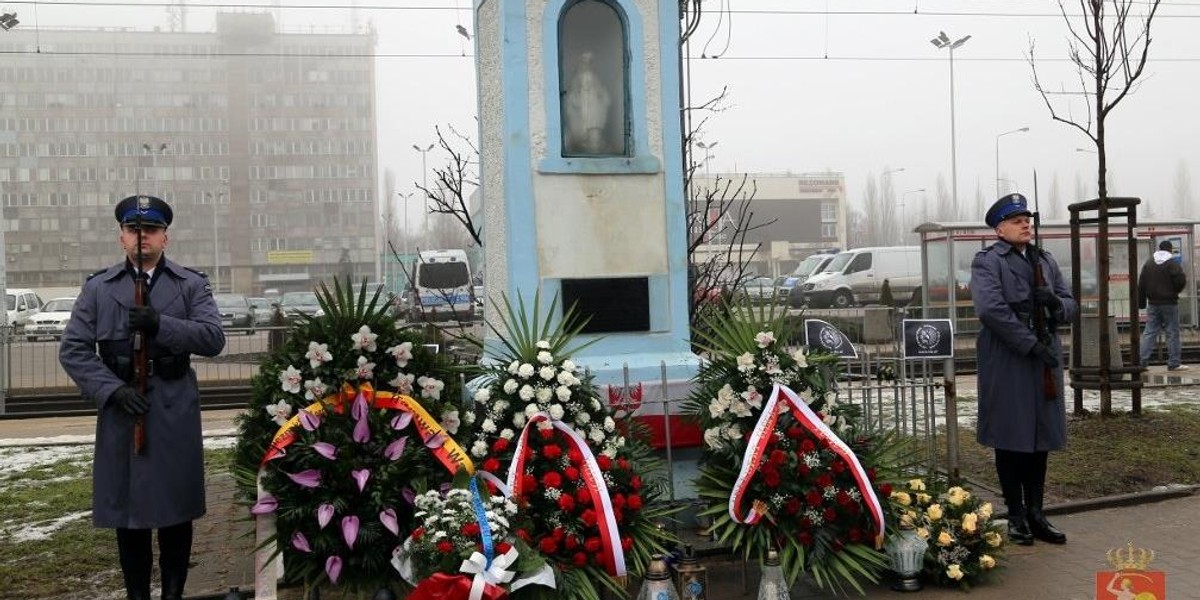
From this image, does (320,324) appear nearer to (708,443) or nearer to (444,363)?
(444,363)

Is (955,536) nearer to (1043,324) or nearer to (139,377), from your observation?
(1043,324)

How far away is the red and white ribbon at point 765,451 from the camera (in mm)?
4820

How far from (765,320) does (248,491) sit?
2574mm

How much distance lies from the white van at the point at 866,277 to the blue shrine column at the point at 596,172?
28948mm

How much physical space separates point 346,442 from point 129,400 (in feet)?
3.04

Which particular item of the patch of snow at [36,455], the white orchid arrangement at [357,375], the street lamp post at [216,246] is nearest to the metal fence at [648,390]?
the white orchid arrangement at [357,375]

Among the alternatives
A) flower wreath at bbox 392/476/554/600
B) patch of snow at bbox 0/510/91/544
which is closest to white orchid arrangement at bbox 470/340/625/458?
flower wreath at bbox 392/476/554/600

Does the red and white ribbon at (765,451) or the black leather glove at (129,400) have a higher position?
the black leather glove at (129,400)

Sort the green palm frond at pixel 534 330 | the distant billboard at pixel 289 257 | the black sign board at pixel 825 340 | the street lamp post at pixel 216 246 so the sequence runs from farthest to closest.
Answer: the distant billboard at pixel 289 257 → the street lamp post at pixel 216 246 → the black sign board at pixel 825 340 → the green palm frond at pixel 534 330

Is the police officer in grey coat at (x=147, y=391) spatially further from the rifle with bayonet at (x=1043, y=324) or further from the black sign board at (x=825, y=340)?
the rifle with bayonet at (x=1043, y=324)

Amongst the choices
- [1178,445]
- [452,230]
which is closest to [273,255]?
[452,230]

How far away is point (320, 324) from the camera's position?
4.75 metres

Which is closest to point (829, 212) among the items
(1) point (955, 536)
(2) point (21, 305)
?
(2) point (21, 305)

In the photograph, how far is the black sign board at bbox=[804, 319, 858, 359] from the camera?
18.0ft
